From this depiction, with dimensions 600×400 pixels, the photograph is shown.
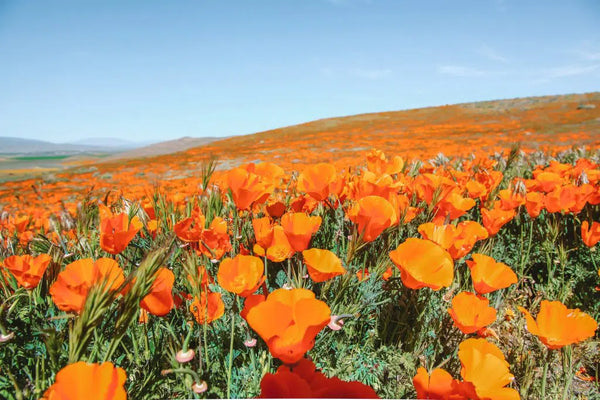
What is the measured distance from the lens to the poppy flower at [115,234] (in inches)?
38.4

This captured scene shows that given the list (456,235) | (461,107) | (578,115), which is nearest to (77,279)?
(456,235)

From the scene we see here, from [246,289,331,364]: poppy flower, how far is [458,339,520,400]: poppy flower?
34 cm

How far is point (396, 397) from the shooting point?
947mm

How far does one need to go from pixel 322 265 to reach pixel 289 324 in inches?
10.3

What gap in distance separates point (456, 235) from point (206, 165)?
107 cm

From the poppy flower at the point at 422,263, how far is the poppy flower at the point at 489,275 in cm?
15

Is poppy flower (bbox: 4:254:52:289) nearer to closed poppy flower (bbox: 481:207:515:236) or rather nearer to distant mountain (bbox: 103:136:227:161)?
closed poppy flower (bbox: 481:207:515:236)

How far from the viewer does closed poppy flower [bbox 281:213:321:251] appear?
3.20 ft

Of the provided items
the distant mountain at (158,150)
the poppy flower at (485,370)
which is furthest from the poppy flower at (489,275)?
the distant mountain at (158,150)

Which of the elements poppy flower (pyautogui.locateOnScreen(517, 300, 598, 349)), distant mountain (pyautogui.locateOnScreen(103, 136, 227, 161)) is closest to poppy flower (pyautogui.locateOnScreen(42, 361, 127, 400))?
poppy flower (pyautogui.locateOnScreen(517, 300, 598, 349))

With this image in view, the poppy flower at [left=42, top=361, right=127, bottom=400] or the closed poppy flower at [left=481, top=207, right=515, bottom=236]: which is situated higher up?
the closed poppy flower at [left=481, top=207, right=515, bottom=236]

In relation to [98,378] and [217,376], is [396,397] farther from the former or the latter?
[98,378]

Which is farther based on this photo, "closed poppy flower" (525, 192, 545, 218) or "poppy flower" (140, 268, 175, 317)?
"closed poppy flower" (525, 192, 545, 218)

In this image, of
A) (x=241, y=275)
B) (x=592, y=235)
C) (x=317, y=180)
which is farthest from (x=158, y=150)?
(x=592, y=235)
